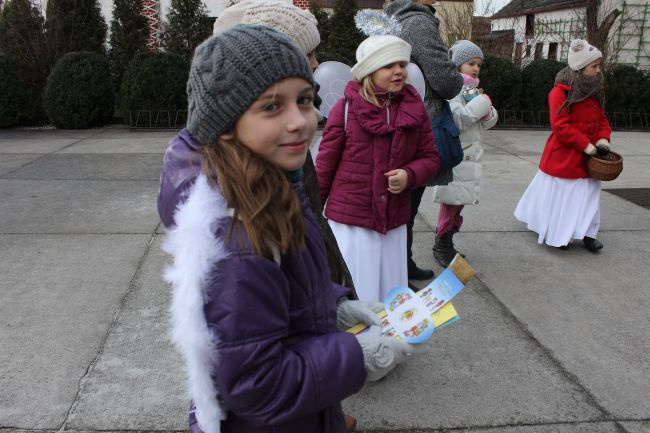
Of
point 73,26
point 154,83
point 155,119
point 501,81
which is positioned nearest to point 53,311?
point 154,83

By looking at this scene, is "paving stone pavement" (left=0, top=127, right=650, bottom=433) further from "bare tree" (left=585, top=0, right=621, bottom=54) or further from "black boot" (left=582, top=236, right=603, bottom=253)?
"bare tree" (left=585, top=0, right=621, bottom=54)

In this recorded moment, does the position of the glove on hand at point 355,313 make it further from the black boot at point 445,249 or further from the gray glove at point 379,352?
the black boot at point 445,249

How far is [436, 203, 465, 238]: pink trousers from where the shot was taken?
445 centimetres

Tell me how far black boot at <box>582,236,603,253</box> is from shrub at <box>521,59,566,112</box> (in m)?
7.64

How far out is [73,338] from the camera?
133 inches

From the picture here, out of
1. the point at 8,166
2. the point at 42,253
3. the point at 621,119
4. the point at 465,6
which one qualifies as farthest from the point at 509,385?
the point at 465,6

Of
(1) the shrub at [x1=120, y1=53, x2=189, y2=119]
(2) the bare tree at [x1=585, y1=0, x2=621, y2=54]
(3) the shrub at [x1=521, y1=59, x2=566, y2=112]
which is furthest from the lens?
(2) the bare tree at [x1=585, y1=0, x2=621, y2=54]

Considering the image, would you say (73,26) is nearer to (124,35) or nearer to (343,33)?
(124,35)

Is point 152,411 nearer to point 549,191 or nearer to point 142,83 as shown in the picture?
point 549,191

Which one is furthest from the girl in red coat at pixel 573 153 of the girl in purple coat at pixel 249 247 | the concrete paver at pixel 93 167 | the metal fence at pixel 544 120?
the metal fence at pixel 544 120

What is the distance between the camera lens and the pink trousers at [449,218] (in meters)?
4.45

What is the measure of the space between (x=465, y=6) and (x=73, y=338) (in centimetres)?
1715

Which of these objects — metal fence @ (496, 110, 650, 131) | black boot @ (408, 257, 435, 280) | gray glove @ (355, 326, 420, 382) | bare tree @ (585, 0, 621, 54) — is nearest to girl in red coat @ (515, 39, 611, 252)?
black boot @ (408, 257, 435, 280)

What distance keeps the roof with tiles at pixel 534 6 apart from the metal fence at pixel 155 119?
13089 millimetres
